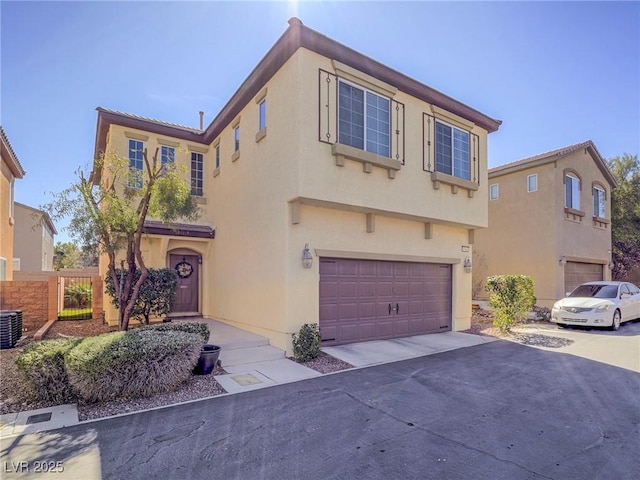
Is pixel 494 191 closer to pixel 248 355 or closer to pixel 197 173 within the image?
pixel 197 173

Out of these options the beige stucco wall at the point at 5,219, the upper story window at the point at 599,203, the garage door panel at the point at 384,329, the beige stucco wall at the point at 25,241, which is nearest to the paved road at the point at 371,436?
the garage door panel at the point at 384,329

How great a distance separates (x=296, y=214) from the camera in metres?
8.34

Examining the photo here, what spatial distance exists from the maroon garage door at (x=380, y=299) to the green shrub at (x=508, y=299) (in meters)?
1.47

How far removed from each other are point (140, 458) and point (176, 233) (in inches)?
348

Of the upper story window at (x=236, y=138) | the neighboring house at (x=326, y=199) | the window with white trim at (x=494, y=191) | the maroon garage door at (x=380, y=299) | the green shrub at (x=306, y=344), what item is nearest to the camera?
the green shrub at (x=306, y=344)

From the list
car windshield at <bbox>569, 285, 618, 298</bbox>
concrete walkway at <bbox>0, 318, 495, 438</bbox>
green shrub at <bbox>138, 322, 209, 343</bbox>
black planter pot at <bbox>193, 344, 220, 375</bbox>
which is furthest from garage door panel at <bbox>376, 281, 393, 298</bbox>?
car windshield at <bbox>569, 285, 618, 298</bbox>

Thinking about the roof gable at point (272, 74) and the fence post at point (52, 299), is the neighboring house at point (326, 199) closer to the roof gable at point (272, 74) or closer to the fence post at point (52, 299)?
the roof gable at point (272, 74)

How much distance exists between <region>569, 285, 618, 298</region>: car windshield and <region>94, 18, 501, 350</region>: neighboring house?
4975 mm

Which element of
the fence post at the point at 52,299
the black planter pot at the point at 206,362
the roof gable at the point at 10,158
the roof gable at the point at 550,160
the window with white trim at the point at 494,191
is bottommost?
the black planter pot at the point at 206,362

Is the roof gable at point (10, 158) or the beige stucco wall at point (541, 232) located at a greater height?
the roof gable at point (10, 158)

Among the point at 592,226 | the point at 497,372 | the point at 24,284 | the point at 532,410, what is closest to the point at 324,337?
the point at 497,372

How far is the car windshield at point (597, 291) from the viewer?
13.2 metres

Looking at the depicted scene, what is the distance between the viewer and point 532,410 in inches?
210

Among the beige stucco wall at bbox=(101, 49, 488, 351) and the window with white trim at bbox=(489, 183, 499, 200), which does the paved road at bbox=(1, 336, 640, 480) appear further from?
the window with white trim at bbox=(489, 183, 499, 200)
